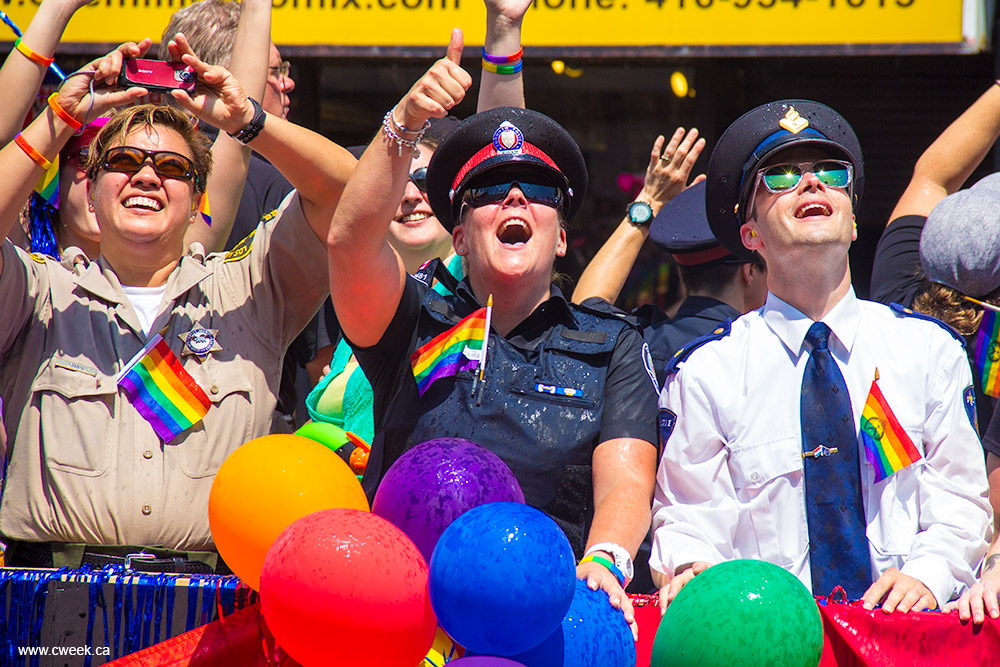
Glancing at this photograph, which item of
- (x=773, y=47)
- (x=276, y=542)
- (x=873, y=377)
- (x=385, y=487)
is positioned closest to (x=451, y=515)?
(x=385, y=487)

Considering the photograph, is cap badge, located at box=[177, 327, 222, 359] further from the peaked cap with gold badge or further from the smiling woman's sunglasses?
the smiling woman's sunglasses

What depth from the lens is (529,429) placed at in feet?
8.37

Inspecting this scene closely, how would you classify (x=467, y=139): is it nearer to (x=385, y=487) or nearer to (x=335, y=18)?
(x=385, y=487)

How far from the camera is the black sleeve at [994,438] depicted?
9.10 ft

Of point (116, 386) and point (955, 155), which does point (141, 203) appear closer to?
point (116, 386)

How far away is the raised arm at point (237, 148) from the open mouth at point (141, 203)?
400 mm

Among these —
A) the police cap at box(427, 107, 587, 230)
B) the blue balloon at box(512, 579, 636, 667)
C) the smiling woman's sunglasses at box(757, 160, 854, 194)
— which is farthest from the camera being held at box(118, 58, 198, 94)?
the blue balloon at box(512, 579, 636, 667)

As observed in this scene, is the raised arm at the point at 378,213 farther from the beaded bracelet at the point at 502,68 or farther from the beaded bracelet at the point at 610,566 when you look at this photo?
the beaded bracelet at the point at 610,566

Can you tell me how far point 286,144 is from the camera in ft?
9.05

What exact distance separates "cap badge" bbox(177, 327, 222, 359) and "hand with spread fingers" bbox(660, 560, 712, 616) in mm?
1407

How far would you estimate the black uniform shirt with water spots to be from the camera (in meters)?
2.54

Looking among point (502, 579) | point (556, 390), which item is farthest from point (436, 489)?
point (556, 390)

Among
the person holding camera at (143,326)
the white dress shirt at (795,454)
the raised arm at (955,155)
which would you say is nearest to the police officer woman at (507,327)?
the white dress shirt at (795,454)

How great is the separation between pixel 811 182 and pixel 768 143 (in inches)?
6.3
